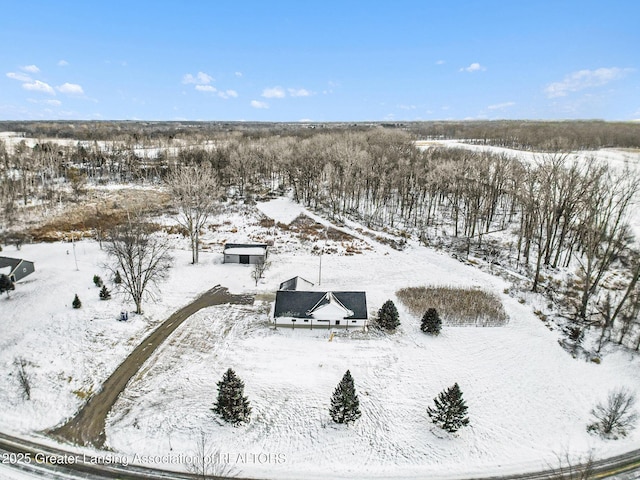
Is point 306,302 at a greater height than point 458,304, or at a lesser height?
greater

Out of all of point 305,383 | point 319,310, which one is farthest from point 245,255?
point 305,383

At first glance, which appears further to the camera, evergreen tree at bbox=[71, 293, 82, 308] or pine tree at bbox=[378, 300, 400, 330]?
evergreen tree at bbox=[71, 293, 82, 308]

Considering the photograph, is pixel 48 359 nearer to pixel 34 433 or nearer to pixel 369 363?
pixel 34 433

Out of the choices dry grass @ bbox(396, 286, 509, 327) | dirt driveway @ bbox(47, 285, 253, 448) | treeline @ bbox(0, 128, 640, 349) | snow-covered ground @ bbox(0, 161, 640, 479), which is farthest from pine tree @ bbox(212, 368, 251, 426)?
treeline @ bbox(0, 128, 640, 349)

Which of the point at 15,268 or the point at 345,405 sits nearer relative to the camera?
the point at 345,405

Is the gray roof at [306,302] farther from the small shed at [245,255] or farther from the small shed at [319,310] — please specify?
the small shed at [245,255]

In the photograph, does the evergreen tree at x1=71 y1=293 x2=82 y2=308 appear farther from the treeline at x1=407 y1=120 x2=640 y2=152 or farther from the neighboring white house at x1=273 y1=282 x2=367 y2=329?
the treeline at x1=407 y1=120 x2=640 y2=152

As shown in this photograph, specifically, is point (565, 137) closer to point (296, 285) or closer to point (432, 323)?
point (432, 323)
